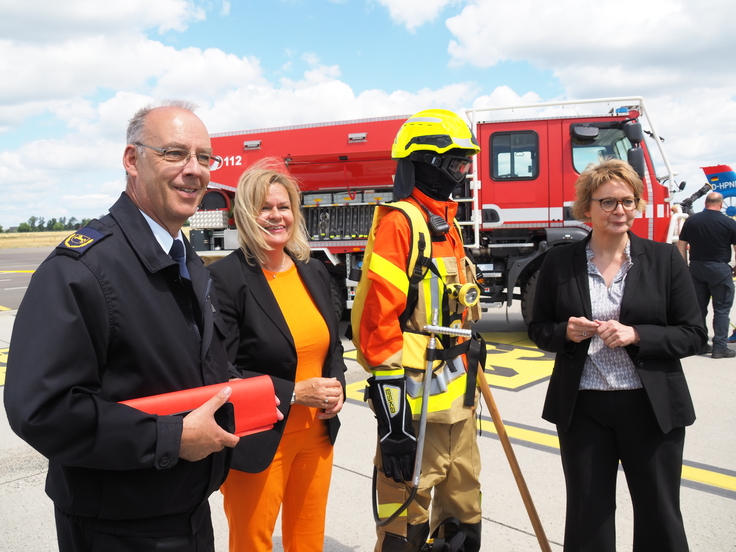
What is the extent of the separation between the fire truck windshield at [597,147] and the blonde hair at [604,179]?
16.7 feet

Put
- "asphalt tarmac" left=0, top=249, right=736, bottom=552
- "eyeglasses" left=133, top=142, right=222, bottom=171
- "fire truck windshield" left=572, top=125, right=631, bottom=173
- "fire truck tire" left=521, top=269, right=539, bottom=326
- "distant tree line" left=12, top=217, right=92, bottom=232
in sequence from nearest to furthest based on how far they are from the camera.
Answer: "eyeglasses" left=133, top=142, right=222, bottom=171
"asphalt tarmac" left=0, top=249, right=736, bottom=552
"fire truck windshield" left=572, top=125, right=631, bottom=173
"fire truck tire" left=521, top=269, right=539, bottom=326
"distant tree line" left=12, top=217, right=92, bottom=232

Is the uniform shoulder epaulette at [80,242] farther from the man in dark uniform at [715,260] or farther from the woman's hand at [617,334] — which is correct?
the man in dark uniform at [715,260]

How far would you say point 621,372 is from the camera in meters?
2.33

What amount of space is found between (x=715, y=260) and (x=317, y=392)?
6.25 meters

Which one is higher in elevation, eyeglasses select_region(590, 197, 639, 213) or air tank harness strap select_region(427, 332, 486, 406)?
eyeglasses select_region(590, 197, 639, 213)

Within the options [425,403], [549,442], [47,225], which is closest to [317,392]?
[425,403]

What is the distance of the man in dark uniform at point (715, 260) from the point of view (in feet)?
21.4

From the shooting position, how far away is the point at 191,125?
1.54 m

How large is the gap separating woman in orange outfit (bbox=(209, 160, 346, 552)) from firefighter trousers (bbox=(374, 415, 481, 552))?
275 millimetres

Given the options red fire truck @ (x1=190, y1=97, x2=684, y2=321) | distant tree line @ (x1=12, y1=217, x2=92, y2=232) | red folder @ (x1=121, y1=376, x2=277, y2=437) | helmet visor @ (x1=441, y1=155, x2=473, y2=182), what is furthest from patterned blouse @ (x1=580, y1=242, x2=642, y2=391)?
distant tree line @ (x1=12, y1=217, x2=92, y2=232)

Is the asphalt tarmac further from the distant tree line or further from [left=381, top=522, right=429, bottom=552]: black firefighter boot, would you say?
the distant tree line

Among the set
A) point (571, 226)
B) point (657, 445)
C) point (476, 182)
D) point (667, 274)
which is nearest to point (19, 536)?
point (657, 445)

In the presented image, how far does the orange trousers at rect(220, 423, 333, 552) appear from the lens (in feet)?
6.84

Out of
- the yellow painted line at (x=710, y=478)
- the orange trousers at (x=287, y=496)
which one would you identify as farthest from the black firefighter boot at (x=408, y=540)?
the yellow painted line at (x=710, y=478)
